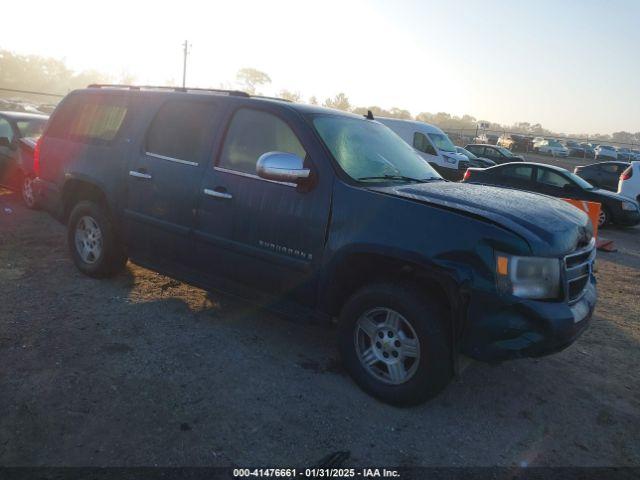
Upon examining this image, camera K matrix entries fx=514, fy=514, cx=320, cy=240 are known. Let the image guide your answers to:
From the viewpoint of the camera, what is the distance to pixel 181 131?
4445 millimetres

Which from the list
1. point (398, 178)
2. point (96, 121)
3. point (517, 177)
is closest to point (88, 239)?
point (96, 121)

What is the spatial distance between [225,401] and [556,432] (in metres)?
2.12

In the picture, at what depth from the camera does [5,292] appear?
479 cm

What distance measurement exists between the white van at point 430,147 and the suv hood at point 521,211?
45.8 feet

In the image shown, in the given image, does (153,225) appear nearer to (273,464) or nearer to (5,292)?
(5,292)

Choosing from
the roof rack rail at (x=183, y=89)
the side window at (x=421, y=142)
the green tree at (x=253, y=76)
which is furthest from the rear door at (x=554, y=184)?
the green tree at (x=253, y=76)

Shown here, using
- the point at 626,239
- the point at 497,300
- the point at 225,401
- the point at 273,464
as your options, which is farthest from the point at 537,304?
the point at 626,239

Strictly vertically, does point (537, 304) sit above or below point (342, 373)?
above

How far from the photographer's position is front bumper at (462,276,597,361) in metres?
2.95

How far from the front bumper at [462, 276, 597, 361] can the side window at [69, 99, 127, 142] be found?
376 cm

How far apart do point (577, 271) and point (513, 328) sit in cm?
74

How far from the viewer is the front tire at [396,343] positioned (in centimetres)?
314

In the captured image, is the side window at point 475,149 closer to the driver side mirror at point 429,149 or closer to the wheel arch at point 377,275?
the driver side mirror at point 429,149

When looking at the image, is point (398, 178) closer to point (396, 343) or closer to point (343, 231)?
point (343, 231)
